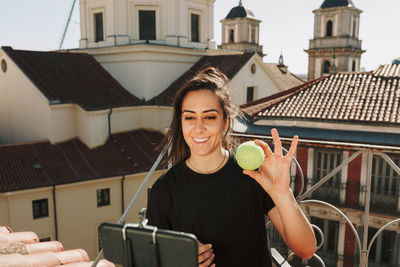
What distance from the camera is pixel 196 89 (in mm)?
2305

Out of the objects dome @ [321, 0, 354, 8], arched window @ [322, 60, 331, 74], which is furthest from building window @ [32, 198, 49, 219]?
dome @ [321, 0, 354, 8]

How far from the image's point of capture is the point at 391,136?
44.2 feet

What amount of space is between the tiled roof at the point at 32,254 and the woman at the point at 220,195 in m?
2.35

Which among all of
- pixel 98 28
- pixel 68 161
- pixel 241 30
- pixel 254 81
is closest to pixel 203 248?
pixel 68 161

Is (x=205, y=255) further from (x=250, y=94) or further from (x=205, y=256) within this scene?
(x=250, y=94)

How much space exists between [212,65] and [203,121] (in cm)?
1946

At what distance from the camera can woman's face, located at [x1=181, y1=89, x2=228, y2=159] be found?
7.41ft

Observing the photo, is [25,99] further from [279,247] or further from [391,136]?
[391,136]

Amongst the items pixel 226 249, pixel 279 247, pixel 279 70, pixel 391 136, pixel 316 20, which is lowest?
pixel 279 247

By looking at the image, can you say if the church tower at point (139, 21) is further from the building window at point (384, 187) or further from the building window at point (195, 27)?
the building window at point (384, 187)

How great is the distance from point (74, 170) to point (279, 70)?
2536cm

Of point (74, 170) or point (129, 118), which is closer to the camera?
point (74, 170)

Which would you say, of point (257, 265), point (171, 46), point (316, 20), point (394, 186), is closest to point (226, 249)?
point (257, 265)

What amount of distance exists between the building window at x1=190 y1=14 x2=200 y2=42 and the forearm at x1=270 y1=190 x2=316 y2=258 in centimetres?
2201
